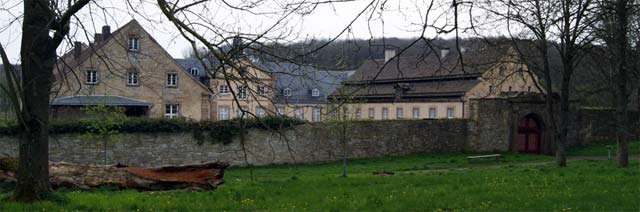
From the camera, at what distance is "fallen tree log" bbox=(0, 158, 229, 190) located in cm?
1287

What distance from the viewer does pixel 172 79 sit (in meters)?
41.3

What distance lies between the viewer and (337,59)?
21.7ft

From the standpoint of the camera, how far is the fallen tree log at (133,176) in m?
12.9

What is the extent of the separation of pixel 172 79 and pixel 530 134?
71.1ft

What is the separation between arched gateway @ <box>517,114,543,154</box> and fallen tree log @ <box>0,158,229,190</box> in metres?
23.6

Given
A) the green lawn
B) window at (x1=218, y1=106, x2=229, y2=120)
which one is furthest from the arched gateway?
window at (x1=218, y1=106, x2=229, y2=120)

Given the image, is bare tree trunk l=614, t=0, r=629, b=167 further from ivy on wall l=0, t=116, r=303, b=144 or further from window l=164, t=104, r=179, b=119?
window l=164, t=104, r=179, b=119

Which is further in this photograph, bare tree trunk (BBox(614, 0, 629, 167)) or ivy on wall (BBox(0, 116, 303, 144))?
ivy on wall (BBox(0, 116, 303, 144))

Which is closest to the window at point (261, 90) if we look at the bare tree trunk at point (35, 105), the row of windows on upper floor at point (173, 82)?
the row of windows on upper floor at point (173, 82)

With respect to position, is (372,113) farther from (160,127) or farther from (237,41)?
Answer: (237,41)

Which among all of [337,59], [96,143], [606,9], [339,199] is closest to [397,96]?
[96,143]

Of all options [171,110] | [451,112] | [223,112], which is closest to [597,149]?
[451,112]

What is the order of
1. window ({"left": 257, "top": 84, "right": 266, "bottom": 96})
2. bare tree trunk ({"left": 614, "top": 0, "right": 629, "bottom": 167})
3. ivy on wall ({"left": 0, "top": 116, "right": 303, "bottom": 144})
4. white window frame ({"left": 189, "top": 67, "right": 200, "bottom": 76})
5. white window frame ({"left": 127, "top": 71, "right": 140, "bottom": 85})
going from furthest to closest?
white window frame ({"left": 189, "top": 67, "right": 200, "bottom": 76})
ivy on wall ({"left": 0, "top": 116, "right": 303, "bottom": 144})
bare tree trunk ({"left": 614, "top": 0, "right": 629, "bottom": 167})
white window frame ({"left": 127, "top": 71, "right": 140, "bottom": 85})
window ({"left": 257, "top": 84, "right": 266, "bottom": 96})

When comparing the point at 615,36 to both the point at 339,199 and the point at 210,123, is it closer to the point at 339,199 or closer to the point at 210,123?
the point at 339,199
